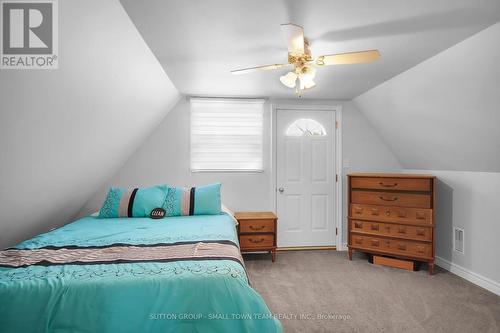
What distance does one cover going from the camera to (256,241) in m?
3.29

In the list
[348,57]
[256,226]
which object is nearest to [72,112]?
[348,57]

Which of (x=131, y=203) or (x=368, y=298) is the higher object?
(x=131, y=203)

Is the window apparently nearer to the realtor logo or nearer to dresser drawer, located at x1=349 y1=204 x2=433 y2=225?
dresser drawer, located at x1=349 y1=204 x2=433 y2=225

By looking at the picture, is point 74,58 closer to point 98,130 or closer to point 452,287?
point 98,130

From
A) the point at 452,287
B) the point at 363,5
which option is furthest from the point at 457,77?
the point at 452,287

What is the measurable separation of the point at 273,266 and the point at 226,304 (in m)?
1.92

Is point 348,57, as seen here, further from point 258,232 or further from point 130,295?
point 258,232

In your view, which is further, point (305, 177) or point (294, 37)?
point (305, 177)

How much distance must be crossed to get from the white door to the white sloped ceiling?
0.73 metres

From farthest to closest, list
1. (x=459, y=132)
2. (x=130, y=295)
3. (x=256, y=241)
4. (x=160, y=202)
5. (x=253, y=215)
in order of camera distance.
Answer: (x=253, y=215)
(x=256, y=241)
(x=160, y=202)
(x=459, y=132)
(x=130, y=295)

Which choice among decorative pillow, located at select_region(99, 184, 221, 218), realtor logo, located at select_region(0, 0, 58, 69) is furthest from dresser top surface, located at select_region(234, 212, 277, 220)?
realtor logo, located at select_region(0, 0, 58, 69)

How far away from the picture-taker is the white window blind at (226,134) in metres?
3.62

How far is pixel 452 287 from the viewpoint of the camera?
2.61 m

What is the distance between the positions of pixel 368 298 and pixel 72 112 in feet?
9.45
